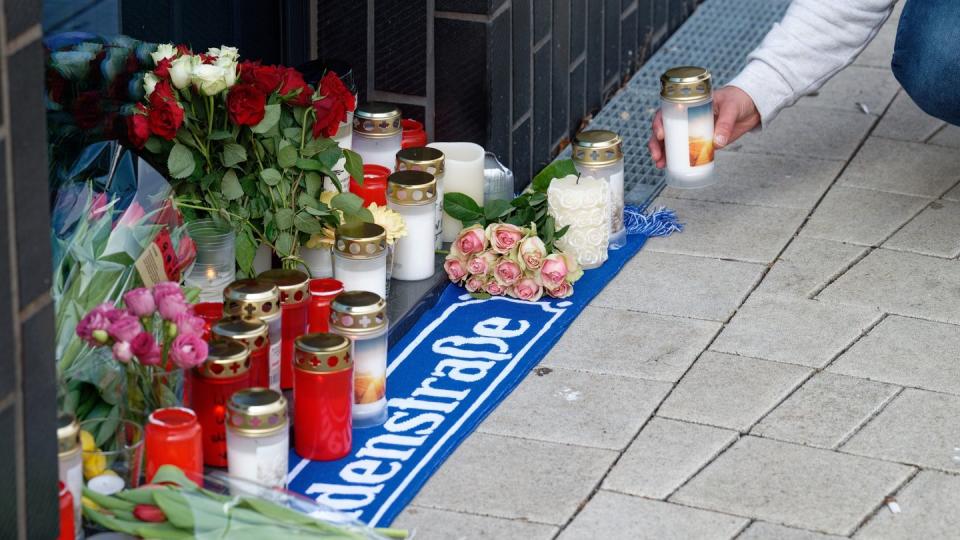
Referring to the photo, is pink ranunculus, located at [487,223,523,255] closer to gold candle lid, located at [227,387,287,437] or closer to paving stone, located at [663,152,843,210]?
paving stone, located at [663,152,843,210]

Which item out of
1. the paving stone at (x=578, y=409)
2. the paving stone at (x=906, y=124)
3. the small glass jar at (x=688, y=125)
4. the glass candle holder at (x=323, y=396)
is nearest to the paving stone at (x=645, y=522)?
the paving stone at (x=578, y=409)

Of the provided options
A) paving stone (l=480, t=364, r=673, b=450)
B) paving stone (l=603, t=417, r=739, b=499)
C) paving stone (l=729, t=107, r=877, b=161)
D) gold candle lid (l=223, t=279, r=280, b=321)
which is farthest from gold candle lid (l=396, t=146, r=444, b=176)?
paving stone (l=729, t=107, r=877, b=161)

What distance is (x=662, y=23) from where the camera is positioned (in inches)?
174

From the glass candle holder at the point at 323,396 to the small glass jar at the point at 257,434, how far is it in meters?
0.13

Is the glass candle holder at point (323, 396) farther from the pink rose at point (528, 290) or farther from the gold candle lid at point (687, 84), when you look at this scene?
the gold candle lid at point (687, 84)

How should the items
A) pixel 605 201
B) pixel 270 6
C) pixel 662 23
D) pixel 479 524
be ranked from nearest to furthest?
pixel 479 524
pixel 605 201
pixel 270 6
pixel 662 23

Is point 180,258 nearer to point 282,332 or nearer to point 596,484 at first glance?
point 282,332

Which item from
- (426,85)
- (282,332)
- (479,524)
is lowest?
(479,524)

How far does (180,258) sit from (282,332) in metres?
0.21

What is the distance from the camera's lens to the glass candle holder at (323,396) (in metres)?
2.29

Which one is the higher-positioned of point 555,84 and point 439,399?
point 555,84

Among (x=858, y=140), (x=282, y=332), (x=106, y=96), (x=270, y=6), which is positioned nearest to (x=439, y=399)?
(x=282, y=332)

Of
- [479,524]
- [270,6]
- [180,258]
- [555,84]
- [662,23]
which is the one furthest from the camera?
[662,23]

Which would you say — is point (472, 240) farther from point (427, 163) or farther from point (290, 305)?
point (290, 305)
